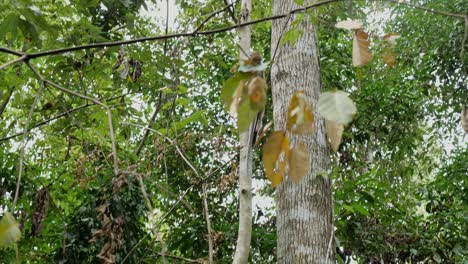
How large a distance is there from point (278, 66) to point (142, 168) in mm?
1162

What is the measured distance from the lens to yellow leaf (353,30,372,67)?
2.72ft

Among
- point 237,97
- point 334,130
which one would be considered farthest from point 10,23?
point 334,130

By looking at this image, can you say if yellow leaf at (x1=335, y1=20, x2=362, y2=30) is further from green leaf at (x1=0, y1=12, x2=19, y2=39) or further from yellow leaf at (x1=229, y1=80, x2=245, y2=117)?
green leaf at (x1=0, y1=12, x2=19, y2=39)

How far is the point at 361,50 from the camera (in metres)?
0.84

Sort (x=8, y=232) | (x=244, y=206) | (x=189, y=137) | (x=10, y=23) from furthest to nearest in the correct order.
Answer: (x=189, y=137)
(x=244, y=206)
(x=10, y=23)
(x=8, y=232)

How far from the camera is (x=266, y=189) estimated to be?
5.84 meters

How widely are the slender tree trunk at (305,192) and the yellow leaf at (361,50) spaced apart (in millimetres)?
1185

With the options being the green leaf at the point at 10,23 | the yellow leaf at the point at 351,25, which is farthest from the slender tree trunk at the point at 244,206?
the yellow leaf at the point at 351,25

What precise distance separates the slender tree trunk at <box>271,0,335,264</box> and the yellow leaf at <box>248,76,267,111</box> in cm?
140

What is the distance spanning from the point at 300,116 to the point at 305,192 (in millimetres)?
Result: 1683

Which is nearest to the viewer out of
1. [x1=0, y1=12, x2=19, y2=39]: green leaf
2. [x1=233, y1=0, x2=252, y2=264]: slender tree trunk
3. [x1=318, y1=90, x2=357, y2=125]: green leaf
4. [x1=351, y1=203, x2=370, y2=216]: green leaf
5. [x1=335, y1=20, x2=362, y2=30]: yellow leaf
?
[x1=318, y1=90, x2=357, y2=125]: green leaf

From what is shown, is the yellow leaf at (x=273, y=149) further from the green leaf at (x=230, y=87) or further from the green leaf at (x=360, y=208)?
the green leaf at (x=360, y=208)

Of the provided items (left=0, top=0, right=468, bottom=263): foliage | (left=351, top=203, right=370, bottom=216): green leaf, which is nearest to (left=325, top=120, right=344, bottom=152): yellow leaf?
(left=0, top=0, right=468, bottom=263): foliage

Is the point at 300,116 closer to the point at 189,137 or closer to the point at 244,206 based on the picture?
the point at 244,206
